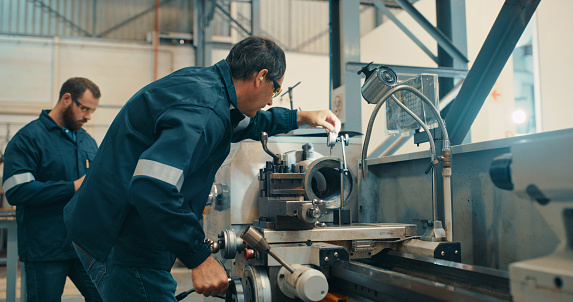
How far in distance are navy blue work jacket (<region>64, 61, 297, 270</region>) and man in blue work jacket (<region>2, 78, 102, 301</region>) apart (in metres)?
0.74

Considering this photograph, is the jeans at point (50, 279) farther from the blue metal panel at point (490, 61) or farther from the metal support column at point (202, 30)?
the metal support column at point (202, 30)

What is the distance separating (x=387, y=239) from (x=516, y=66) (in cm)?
441

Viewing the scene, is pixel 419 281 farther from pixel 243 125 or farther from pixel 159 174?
pixel 243 125

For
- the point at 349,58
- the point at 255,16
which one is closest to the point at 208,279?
the point at 349,58

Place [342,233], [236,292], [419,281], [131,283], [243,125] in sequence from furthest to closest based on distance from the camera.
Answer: [243,125], [342,233], [236,292], [131,283], [419,281]

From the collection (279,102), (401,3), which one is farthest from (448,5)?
(279,102)

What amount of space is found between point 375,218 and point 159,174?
3.93 ft

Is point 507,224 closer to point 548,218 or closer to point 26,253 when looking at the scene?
point 548,218

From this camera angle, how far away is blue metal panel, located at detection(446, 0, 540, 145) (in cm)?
152

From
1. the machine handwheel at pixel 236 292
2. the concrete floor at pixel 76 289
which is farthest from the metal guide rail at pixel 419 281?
the concrete floor at pixel 76 289

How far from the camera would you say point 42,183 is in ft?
6.22

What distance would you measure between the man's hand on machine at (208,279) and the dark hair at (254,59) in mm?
530

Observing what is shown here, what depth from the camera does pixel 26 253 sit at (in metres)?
1.93

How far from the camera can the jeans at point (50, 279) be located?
189cm
